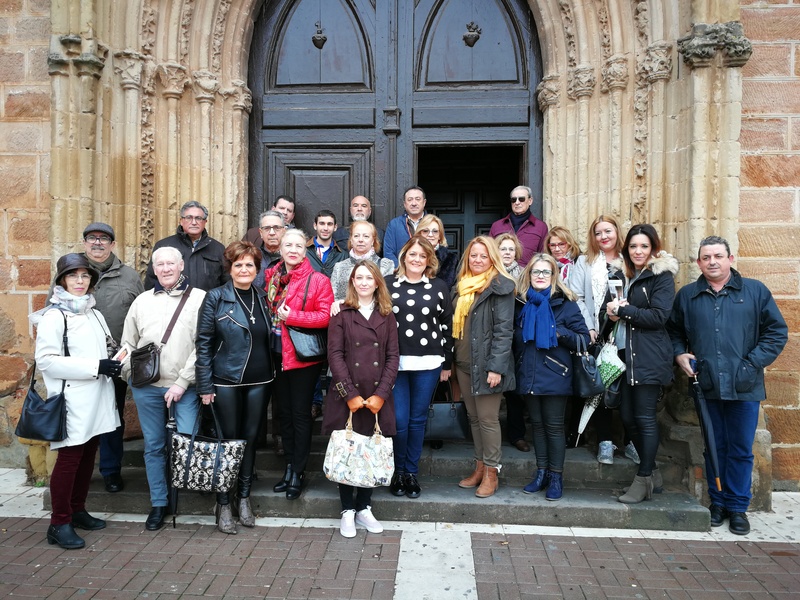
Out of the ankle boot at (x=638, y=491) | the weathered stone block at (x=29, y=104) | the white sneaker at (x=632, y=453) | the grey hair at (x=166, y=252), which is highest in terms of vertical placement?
the weathered stone block at (x=29, y=104)

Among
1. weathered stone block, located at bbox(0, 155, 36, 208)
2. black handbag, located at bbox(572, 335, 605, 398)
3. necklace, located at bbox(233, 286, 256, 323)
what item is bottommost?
black handbag, located at bbox(572, 335, 605, 398)

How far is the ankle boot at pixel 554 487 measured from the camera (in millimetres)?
4266

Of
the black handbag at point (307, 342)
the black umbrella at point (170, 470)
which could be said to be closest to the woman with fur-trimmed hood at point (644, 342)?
the black handbag at point (307, 342)

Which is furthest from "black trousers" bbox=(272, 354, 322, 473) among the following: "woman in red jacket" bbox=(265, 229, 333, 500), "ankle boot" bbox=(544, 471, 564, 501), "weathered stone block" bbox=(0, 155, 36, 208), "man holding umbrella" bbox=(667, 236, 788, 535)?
"weathered stone block" bbox=(0, 155, 36, 208)

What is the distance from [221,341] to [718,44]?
4508 millimetres

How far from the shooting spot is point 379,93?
618 cm

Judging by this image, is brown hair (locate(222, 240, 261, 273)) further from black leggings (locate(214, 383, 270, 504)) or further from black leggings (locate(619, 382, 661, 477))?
black leggings (locate(619, 382, 661, 477))

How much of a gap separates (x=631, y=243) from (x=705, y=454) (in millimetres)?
1641

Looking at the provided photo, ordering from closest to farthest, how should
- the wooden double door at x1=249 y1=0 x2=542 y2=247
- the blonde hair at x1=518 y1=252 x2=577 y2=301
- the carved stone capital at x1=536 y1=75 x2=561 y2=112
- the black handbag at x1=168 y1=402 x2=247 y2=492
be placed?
the black handbag at x1=168 y1=402 x2=247 y2=492, the blonde hair at x1=518 y1=252 x2=577 y2=301, the carved stone capital at x1=536 y1=75 x2=561 y2=112, the wooden double door at x1=249 y1=0 x2=542 y2=247

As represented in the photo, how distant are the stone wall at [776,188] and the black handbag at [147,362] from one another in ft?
15.5

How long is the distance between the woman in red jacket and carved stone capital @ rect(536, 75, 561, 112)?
10.1 ft

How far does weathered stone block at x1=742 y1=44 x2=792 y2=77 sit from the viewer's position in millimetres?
5082

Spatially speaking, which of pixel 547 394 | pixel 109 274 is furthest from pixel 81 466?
pixel 547 394

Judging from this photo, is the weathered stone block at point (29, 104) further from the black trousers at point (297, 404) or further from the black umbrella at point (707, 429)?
the black umbrella at point (707, 429)
